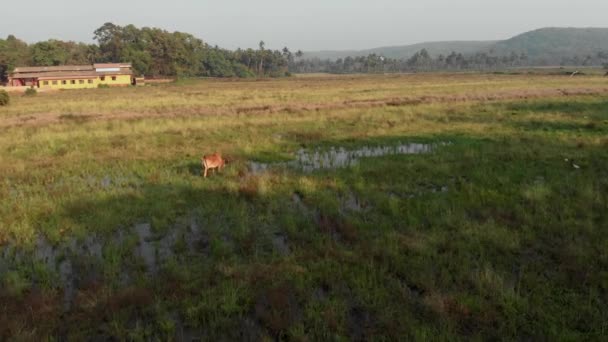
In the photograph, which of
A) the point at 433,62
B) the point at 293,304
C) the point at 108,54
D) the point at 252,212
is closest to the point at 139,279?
the point at 293,304

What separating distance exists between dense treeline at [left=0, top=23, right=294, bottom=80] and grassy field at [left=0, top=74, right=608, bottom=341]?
3106 inches

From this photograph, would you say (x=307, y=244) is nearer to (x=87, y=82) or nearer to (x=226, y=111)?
(x=226, y=111)

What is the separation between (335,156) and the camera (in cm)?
1395

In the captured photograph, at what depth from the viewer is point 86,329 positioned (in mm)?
4723

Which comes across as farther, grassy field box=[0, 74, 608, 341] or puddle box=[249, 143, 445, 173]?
puddle box=[249, 143, 445, 173]

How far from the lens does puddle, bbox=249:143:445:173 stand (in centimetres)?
1255

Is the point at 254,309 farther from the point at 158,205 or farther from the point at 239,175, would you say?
the point at 239,175

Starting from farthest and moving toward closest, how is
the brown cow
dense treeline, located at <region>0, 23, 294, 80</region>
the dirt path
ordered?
dense treeline, located at <region>0, 23, 294, 80</region>
the dirt path
the brown cow

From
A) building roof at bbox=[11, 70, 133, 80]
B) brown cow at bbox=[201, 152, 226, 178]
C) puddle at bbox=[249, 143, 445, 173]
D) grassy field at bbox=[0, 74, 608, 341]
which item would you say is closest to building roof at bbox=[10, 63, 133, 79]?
building roof at bbox=[11, 70, 133, 80]

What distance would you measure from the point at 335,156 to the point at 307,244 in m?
7.32

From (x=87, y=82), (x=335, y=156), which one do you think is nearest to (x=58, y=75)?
(x=87, y=82)

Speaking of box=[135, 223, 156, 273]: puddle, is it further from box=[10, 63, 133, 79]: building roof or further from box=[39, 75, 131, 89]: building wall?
box=[10, 63, 133, 79]: building roof

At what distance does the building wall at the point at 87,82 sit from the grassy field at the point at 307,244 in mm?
54817

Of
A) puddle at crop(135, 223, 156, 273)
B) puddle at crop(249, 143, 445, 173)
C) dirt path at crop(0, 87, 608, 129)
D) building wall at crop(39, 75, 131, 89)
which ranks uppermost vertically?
building wall at crop(39, 75, 131, 89)
